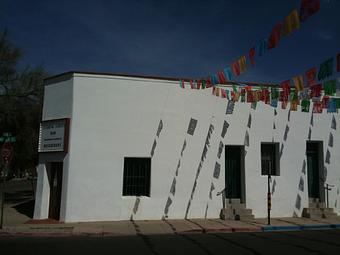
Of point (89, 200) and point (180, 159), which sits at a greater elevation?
point (180, 159)

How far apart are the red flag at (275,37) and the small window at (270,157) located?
6.94 meters

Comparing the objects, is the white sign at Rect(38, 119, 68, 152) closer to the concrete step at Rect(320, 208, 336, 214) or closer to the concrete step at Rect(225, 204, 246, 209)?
the concrete step at Rect(225, 204, 246, 209)

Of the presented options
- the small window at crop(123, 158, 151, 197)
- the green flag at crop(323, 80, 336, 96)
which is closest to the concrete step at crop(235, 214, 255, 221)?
the small window at crop(123, 158, 151, 197)

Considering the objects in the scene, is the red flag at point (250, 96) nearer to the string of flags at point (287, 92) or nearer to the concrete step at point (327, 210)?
the string of flags at point (287, 92)

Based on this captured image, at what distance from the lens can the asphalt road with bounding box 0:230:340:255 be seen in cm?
855

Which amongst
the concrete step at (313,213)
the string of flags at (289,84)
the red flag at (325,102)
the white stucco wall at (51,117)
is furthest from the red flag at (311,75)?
the white stucco wall at (51,117)

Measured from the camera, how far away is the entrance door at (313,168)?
15555 mm

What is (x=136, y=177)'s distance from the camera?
14047 millimetres

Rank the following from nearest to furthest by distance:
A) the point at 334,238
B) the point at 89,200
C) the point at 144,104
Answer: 1. the point at 334,238
2. the point at 89,200
3. the point at 144,104

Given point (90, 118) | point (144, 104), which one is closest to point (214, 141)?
point (144, 104)

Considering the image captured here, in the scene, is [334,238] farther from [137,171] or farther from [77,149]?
[77,149]

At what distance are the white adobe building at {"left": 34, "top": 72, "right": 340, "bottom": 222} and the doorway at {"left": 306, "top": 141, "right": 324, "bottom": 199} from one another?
5cm

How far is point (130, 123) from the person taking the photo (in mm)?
13961

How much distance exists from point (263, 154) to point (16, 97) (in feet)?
44.0
